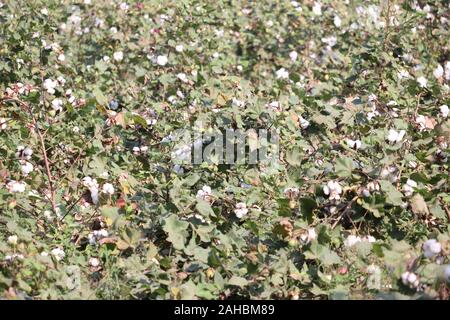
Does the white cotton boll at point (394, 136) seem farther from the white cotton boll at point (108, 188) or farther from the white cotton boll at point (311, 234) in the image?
the white cotton boll at point (108, 188)

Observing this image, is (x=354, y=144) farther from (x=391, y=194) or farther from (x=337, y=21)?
(x=337, y=21)

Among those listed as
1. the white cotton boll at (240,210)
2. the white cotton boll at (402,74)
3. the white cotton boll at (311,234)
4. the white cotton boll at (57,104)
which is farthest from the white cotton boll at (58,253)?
the white cotton boll at (402,74)

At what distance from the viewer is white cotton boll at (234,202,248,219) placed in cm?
342

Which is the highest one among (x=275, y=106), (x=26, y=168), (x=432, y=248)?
(x=275, y=106)

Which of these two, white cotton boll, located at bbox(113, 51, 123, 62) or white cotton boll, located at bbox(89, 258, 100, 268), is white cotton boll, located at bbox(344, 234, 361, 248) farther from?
white cotton boll, located at bbox(113, 51, 123, 62)

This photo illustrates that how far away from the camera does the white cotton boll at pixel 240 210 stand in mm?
3422

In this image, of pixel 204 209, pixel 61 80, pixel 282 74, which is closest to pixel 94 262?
pixel 204 209

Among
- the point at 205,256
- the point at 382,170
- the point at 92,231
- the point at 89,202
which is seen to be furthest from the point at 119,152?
the point at 382,170

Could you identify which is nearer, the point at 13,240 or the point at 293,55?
the point at 13,240

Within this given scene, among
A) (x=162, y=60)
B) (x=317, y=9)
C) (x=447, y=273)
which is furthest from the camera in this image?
(x=317, y=9)

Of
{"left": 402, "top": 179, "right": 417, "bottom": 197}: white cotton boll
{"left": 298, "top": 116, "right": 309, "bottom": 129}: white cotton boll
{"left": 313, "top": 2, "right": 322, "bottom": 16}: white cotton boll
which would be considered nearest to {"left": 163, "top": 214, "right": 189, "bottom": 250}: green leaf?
{"left": 402, "top": 179, "right": 417, "bottom": 197}: white cotton boll

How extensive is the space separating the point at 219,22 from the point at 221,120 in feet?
8.80

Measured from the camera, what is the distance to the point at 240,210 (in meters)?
3.43

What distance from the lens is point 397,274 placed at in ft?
8.86
